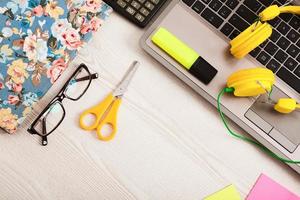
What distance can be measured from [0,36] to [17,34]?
2 centimetres

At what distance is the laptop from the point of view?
2.18 feet

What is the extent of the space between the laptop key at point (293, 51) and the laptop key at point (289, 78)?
0.03m

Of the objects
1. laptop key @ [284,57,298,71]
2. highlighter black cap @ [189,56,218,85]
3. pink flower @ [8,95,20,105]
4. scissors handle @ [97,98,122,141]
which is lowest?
pink flower @ [8,95,20,105]

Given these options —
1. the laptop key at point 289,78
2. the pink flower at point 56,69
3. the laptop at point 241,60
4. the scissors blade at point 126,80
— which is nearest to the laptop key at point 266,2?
the laptop at point 241,60

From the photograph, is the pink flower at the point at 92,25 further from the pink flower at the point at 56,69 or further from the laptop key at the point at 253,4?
the laptop key at the point at 253,4

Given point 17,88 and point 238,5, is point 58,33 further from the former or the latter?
point 238,5

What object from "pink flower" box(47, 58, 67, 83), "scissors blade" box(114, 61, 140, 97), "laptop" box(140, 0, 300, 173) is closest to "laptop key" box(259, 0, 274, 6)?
"laptop" box(140, 0, 300, 173)

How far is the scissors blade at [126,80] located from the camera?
0.67 metres

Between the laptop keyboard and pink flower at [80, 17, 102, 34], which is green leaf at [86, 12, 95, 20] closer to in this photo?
pink flower at [80, 17, 102, 34]

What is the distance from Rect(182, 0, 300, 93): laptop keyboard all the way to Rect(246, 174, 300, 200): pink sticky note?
0.51ft

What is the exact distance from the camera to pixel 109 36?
0.70 meters

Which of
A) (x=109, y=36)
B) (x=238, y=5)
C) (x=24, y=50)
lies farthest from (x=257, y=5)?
(x=24, y=50)

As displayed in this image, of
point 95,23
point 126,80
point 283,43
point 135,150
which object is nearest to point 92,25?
point 95,23

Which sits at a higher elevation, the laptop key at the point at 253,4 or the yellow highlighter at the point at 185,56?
the laptop key at the point at 253,4
